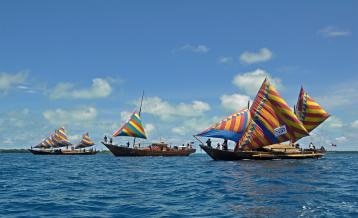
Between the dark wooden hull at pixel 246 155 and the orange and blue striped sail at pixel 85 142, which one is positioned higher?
the orange and blue striped sail at pixel 85 142

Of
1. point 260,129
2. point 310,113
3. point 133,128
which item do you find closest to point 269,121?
point 260,129

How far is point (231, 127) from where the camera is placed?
221ft

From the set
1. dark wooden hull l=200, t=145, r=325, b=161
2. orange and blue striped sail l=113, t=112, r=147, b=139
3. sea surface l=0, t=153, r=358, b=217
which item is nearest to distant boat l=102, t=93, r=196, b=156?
orange and blue striped sail l=113, t=112, r=147, b=139

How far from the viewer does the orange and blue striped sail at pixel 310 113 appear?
277ft

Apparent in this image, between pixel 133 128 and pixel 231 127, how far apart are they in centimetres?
4410

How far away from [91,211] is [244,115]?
51661mm

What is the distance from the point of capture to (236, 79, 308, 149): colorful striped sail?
67188 millimetres

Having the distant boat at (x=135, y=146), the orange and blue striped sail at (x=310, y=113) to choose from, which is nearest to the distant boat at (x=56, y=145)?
the distant boat at (x=135, y=146)

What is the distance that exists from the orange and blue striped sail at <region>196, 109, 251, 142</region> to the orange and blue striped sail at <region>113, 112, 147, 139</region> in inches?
1699

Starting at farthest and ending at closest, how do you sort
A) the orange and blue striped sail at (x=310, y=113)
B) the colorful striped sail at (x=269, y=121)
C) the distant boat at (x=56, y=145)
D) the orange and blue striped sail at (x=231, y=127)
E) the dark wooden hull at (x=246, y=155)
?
1. the distant boat at (x=56, y=145)
2. the orange and blue striped sail at (x=310, y=113)
3. the colorful striped sail at (x=269, y=121)
4. the dark wooden hull at (x=246, y=155)
5. the orange and blue striped sail at (x=231, y=127)

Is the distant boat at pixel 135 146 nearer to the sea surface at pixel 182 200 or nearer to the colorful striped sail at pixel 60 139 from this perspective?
the colorful striped sail at pixel 60 139

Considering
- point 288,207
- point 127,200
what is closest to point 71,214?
point 127,200

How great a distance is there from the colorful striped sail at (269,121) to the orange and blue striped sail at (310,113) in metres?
16.4

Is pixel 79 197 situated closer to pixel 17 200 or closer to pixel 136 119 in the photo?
pixel 17 200
